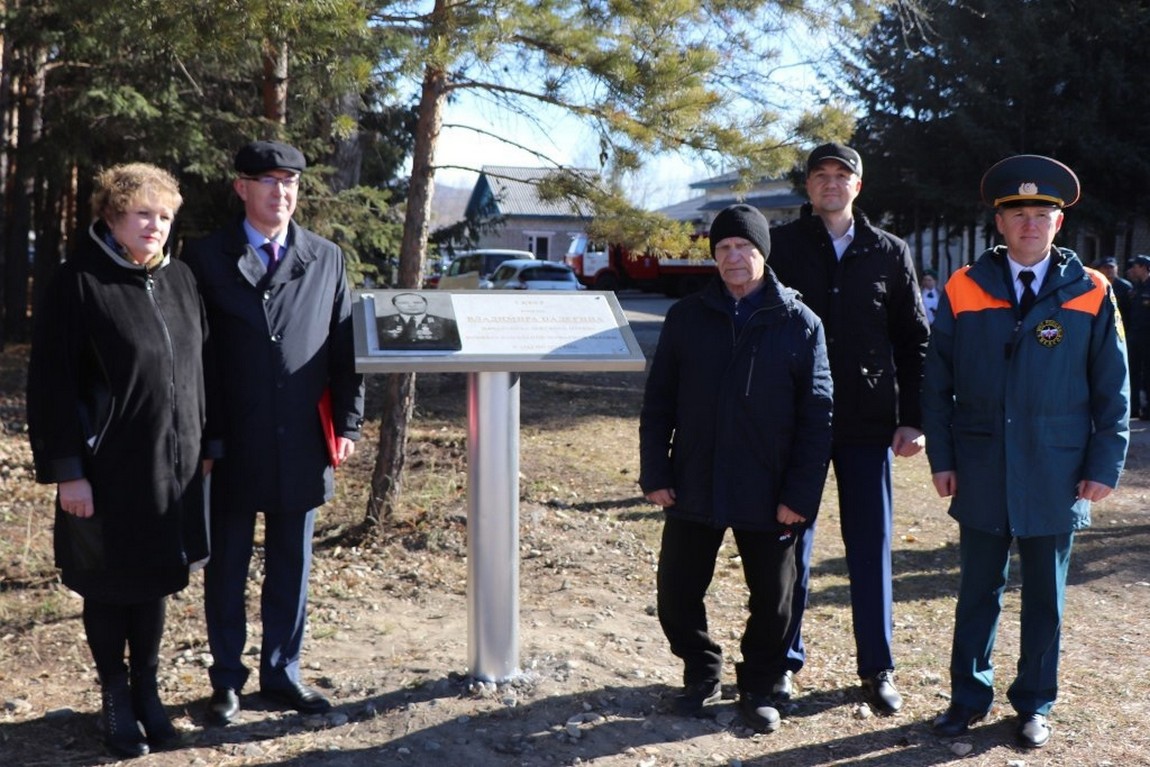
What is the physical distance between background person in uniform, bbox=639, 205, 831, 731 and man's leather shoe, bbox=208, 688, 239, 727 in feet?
5.14

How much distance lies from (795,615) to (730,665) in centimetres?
63

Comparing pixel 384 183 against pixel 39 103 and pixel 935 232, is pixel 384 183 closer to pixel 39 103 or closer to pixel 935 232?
pixel 39 103

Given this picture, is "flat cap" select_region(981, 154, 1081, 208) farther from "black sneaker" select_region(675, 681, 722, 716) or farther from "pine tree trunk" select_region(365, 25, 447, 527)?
"pine tree trunk" select_region(365, 25, 447, 527)

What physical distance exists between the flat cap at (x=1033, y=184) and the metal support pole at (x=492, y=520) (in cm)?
179

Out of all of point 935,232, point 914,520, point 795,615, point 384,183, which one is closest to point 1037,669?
point 795,615

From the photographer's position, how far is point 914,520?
819cm

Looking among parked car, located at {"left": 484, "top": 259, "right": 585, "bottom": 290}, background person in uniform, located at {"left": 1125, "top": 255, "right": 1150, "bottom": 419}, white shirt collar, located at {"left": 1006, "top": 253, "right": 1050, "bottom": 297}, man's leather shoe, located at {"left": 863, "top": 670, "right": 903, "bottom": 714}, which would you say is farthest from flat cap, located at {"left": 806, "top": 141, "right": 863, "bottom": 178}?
parked car, located at {"left": 484, "top": 259, "right": 585, "bottom": 290}

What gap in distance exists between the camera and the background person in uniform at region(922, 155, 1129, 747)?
3.94 meters

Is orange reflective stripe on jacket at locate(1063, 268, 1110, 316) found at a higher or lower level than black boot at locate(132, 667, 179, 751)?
higher

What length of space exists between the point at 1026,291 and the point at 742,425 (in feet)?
3.50

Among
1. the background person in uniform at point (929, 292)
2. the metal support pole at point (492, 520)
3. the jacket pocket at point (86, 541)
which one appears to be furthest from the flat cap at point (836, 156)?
the background person in uniform at point (929, 292)

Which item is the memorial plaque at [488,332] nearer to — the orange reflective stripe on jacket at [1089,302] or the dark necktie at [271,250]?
the dark necktie at [271,250]

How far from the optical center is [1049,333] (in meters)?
3.94

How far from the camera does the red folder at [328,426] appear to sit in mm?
4166
